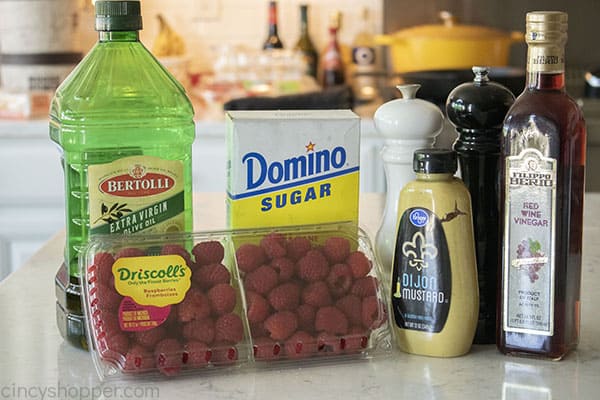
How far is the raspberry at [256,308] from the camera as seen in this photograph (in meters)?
0.90

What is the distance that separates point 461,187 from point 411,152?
12 centimetres

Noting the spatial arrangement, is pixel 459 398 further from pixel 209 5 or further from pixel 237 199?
pixel 209 5

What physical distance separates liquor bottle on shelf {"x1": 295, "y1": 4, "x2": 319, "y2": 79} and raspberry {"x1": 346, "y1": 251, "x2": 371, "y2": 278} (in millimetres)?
2260

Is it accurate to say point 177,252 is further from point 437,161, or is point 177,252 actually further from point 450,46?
point 450,46

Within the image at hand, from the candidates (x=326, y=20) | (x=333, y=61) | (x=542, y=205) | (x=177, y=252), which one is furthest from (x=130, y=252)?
(x=326, y=20)

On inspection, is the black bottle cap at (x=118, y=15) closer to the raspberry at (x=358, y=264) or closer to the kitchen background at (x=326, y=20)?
the raspberry at (x=358, y=264)

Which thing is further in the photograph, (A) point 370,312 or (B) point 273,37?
(B) point 273,37

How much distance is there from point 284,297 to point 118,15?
31 centimetres

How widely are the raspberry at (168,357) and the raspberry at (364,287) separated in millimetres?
170

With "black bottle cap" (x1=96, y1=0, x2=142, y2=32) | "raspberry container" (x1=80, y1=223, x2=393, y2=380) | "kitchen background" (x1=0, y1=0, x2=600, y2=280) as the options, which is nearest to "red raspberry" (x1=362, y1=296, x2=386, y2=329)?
"raspberry container" (x1=80, y1=223, x2=393, y2=380)

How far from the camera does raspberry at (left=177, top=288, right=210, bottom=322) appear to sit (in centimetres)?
89

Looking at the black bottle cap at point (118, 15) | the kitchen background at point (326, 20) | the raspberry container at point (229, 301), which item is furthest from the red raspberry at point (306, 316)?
the kitchen background at point (326, 20)

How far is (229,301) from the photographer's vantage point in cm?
89

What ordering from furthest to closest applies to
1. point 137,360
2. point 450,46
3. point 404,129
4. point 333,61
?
point 333,61, point 450,46, point 404,129, point 137,360
